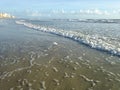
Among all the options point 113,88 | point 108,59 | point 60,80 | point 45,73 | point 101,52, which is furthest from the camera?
point 101,52

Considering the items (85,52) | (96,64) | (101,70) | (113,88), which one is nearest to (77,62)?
(96,64)

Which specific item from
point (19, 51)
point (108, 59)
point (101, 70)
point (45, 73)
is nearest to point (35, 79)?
point (45, 73)

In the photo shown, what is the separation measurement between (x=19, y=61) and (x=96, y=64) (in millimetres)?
10763

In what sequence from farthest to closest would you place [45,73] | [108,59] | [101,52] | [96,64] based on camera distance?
[101,52], [108,59], [96,64], [45,73]

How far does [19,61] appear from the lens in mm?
36188

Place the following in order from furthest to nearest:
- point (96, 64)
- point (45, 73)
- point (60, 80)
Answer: point (96, 64) < point (45, 73) < point (60, 80)

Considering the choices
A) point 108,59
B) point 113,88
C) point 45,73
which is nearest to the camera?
point 113,88

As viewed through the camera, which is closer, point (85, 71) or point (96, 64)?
point (85, 71)

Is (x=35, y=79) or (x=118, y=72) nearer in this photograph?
(x=35, y=79)

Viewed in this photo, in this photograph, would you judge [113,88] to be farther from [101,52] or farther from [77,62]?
[101,52]

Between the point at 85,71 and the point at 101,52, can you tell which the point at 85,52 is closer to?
the point at 101,52

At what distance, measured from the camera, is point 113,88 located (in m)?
25.2

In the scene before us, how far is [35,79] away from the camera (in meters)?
27.9

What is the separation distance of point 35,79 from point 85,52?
17.1 meters
